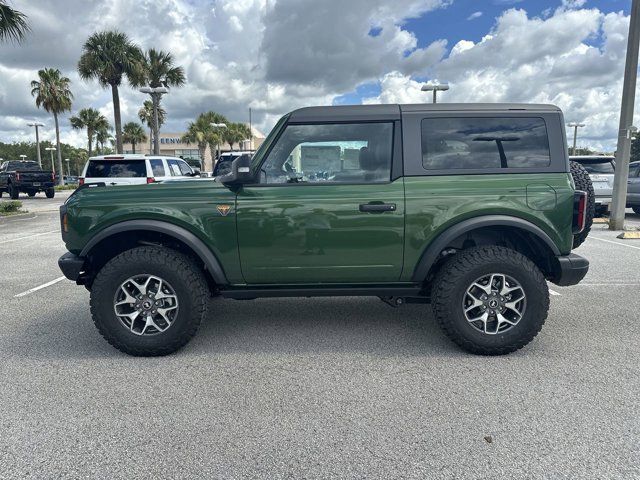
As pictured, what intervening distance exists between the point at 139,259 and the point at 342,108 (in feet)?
6.52

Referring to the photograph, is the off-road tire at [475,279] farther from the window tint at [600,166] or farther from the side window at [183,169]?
the side window at [183,169]

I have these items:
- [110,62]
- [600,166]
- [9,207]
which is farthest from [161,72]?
[600,166]

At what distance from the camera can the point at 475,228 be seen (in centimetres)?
335

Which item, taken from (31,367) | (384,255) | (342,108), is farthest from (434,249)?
(31,367)

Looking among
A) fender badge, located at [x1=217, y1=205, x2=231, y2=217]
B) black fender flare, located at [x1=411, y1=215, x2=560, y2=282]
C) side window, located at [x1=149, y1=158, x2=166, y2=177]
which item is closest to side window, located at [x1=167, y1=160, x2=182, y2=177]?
side window, located at [x1=149, y1=158, x2=166, y2=177]

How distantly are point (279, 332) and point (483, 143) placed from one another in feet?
7.78

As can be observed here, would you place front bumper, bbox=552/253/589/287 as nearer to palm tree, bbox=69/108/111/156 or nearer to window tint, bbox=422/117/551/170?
window tint, bbox=422/117/551/170

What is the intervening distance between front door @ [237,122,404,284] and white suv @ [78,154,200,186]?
8083mm

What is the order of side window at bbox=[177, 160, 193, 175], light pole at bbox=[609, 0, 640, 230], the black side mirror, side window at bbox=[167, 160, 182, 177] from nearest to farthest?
the black side mirror → light pole at bbox=[609, 0, 640, 230] → side window at bbox=[167, 160, 182, 177] → side window at bbox=[177, 160, 193, 175]

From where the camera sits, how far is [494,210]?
3.35 metres

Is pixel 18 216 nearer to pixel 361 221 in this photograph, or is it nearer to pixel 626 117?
pixel 361 221

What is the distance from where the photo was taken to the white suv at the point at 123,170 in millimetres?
10500

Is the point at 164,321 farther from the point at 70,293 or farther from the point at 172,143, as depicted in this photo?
the point at 172,143

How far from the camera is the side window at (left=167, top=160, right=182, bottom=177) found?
11.8 meters
